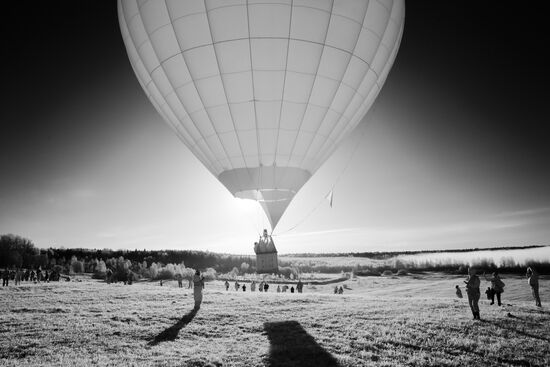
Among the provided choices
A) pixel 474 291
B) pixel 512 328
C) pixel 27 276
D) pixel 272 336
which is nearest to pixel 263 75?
pixel 272 336

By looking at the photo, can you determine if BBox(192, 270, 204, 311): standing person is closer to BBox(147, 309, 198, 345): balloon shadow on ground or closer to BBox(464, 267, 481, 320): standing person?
BBox(147, 309, 198, 345): balloon shadow on ground

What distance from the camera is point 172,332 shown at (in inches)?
402

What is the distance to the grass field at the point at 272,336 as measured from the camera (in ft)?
26.2

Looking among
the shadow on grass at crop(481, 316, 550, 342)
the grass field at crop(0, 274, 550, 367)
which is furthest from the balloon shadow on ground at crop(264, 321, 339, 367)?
the shadow on grass at crop(481, 316, 550, 342)

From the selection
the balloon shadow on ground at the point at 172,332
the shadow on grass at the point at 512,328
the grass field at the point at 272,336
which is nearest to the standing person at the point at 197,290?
the grass field at the point at 272,336

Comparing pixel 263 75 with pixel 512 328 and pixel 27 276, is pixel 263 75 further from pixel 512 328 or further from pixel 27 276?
pixel 27 276

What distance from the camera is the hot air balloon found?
12.6 m

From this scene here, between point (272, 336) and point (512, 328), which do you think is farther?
point (512, 328)

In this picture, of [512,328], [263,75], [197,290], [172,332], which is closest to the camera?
[172,332]

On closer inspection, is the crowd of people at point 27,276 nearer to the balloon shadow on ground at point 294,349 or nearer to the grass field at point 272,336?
the grass field at point 272,336

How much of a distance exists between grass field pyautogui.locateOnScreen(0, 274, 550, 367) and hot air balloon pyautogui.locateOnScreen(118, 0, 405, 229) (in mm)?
6024

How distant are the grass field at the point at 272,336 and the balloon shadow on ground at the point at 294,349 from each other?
0.07 feet

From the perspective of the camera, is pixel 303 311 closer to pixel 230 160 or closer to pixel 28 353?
pixel 230 160

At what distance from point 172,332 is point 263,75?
882cm
